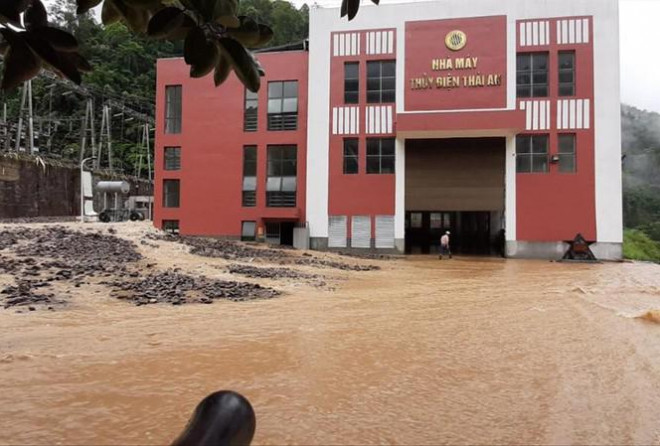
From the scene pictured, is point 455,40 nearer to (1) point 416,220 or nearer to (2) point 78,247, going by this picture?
(1) point 416,220

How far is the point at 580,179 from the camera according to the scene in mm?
23297

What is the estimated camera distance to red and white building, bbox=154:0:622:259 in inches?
920

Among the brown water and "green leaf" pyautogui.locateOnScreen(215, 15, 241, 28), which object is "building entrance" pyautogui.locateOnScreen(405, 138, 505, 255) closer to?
the brown water

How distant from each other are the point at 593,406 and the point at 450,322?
12.0ft

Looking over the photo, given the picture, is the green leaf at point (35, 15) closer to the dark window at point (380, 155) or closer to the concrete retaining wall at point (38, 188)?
the dark window at point (380, 155)

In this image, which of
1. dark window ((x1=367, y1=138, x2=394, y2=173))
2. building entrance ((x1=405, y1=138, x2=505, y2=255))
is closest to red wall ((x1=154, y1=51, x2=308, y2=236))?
dark window ((x1=367, y1=138, x2=394, y2=173))

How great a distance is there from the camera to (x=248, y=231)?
2636 cm

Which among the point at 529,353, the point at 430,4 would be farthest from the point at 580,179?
the point at 529,353

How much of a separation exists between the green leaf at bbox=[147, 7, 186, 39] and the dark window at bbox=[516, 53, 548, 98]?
24579mm

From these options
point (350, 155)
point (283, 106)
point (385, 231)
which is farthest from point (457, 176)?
point (283, 106)

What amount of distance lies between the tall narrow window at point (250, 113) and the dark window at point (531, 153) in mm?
12888

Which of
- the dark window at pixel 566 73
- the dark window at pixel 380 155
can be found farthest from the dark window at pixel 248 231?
the dark window at pixel 566 73

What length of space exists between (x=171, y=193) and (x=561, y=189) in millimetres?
19373

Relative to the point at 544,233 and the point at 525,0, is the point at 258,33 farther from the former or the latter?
the point at 525,0
